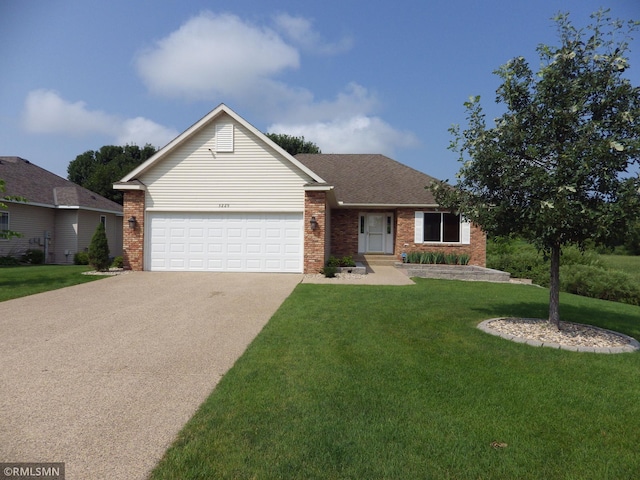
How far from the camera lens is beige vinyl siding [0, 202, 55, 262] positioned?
1948 centimetres

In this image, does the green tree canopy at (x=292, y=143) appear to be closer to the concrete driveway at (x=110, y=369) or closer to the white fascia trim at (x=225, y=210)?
the white fascia trim at (x=225, y=210)

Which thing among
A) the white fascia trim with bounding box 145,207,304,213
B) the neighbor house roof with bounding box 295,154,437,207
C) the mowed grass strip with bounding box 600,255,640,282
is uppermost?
the neighbor house roof with bounding box 295,154,437,207

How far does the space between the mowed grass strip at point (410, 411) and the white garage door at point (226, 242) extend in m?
8.11

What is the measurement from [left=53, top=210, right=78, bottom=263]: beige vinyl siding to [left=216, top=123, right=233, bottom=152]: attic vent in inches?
483

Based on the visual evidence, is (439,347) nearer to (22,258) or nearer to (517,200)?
(517,200)

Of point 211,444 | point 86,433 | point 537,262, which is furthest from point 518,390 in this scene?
A: point 537,262

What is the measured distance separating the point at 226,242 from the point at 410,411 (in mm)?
12079

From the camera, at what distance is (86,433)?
3205 millimetres

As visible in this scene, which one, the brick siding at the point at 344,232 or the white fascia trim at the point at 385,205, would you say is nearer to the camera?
the white fascia trim at the point at 385,205

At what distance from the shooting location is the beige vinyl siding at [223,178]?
1461cm

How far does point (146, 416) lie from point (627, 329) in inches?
329

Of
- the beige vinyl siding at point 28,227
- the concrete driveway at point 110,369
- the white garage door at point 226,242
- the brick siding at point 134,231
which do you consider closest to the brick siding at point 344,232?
the white garage door at point 226,242

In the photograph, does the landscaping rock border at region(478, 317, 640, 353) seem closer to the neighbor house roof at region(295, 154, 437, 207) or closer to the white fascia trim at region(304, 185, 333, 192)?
the white fascia trim at region(304, 185, 333, 192)

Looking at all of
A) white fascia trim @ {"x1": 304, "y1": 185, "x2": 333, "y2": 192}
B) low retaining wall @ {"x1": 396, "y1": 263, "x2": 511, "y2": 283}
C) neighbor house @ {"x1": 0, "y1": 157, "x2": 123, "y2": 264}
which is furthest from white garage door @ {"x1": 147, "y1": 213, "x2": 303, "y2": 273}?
neighbor house @ {"x1": 0, "y1": 157, "x2": 123, "y2": 264}
